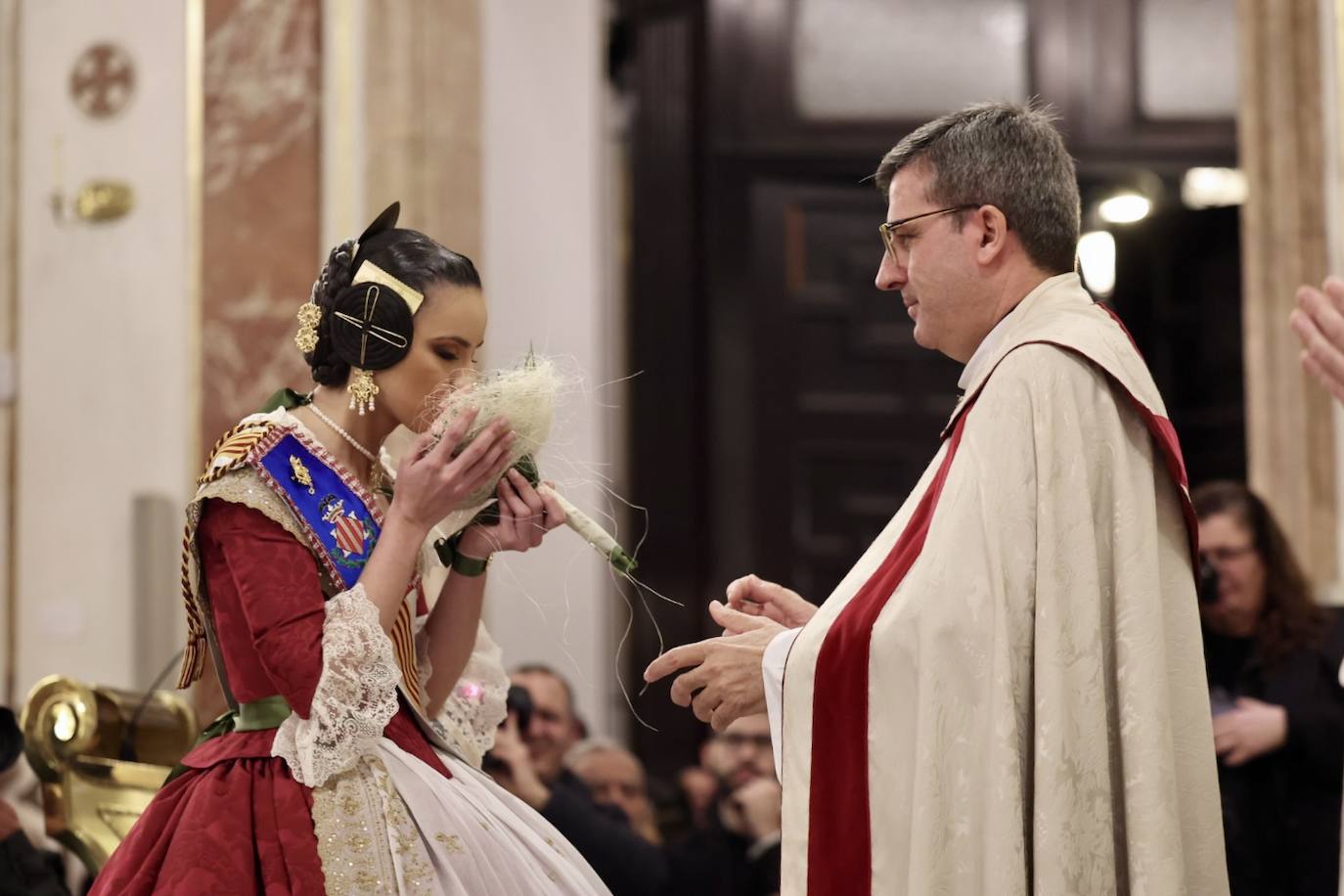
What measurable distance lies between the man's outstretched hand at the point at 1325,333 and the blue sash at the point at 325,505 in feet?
4.77

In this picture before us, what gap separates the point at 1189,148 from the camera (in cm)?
785

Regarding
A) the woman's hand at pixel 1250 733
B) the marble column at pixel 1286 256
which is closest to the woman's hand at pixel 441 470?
the woman's hand at pixel 1250 733

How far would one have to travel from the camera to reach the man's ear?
2.74m

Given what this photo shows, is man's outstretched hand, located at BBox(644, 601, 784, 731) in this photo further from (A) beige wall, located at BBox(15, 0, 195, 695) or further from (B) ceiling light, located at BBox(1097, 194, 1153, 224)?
(B) ceiling light, located at BBox(1097, 194, 1153, 224)

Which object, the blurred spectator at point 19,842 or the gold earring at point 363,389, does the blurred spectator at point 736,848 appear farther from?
the gold earring at point 363,389

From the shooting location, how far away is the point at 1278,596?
166 inches

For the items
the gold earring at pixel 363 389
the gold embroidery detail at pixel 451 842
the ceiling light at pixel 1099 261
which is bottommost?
the gold embroidery detail at pixel 451 842

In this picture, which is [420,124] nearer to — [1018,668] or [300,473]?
[300,473]

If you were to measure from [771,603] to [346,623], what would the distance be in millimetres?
746

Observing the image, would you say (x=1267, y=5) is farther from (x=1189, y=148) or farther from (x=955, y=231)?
(x=955, y=231)

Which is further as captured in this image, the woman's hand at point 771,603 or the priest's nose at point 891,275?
the woman's hand at point 771,603

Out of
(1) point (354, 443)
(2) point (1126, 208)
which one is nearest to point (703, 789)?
(1) point (354, 443)

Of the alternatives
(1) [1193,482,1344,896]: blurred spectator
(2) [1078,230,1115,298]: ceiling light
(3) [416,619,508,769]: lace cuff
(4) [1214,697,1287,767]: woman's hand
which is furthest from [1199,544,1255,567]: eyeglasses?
(2) [1078,230,1115,298]: ceiling light

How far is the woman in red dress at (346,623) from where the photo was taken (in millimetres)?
2551
